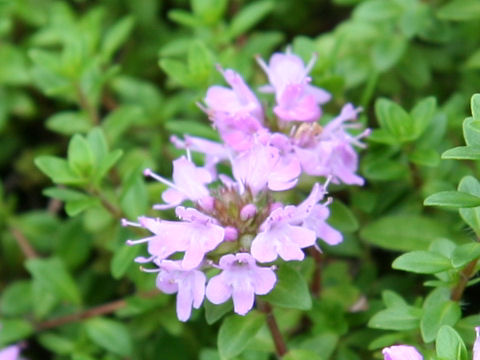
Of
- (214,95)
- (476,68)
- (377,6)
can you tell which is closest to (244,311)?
(214,95)

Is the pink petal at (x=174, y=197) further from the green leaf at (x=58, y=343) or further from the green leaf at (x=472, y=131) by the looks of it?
the green leaf at (x=58, y=343)

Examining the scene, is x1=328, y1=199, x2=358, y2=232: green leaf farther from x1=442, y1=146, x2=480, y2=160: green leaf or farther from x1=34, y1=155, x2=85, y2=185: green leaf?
x1=34, y1=155, x2=85, y2=185: green leaf

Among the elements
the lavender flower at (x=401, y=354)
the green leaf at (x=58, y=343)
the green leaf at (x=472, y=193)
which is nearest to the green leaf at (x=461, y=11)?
the green leaf at (x=472, y=193)

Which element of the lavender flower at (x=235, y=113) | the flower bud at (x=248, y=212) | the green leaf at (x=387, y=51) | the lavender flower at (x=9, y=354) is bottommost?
the lavender flower at (x=9, y=354)

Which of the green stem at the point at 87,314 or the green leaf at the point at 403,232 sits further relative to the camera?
the green stem at the point at 87,314

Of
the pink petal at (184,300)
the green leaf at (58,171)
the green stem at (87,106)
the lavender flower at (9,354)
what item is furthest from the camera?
the green stem at (87,106)

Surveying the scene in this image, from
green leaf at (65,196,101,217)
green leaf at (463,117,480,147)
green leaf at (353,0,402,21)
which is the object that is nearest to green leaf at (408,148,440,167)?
green leaf at (463,117,480,147)

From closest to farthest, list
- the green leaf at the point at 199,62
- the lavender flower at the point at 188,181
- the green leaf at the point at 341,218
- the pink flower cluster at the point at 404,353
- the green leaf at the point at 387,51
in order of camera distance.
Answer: the pink flower cluster at the point at 404,353 < the lavender flower at the point at 188,181 < the green leaf at the point at 341,218 < the green leaf at the point at 199,62 < the green leaf at the point at 387,51
